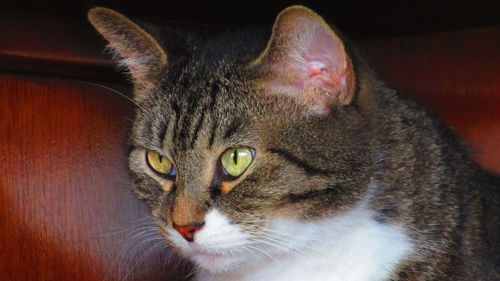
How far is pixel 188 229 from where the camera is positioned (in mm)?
1078

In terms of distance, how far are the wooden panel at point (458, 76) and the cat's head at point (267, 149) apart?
501 millimetres

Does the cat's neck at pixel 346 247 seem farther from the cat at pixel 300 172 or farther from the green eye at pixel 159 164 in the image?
the green eye at pixel 159 164

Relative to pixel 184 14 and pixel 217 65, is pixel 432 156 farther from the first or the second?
pixel 184 14

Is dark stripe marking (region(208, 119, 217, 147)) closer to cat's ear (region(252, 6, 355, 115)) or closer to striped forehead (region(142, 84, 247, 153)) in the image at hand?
striped forehead (region(142, 84, 247, 153))

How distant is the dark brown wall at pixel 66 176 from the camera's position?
51.0 inches

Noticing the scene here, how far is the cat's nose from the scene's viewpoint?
3.50ft

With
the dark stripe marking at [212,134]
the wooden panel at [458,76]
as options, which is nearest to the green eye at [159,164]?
the dark stripe marking at [212,134]

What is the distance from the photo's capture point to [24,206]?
1305 mm

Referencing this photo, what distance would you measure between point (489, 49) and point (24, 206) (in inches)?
44.2

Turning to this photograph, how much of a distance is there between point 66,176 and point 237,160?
1.48ft

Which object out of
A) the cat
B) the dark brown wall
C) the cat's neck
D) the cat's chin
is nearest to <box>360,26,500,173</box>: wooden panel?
the dark brown wall

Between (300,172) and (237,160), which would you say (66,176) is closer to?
(237,160)

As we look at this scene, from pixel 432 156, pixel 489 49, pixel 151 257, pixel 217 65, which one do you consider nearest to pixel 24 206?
pixel 151 257

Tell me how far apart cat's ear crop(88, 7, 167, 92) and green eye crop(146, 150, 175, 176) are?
149 millimetres
